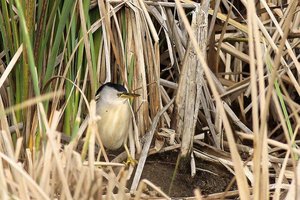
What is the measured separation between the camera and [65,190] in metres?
2.27

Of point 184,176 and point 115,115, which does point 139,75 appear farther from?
point 184,176

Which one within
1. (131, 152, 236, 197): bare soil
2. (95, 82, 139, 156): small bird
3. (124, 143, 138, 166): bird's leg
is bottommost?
(131, 152, 236, 197): bare soil

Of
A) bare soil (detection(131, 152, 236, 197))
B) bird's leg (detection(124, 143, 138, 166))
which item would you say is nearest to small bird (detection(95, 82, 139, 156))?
bird's leg (detection(124, 143, 138, 166))

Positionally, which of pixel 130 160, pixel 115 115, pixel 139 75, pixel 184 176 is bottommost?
pixel 184 176

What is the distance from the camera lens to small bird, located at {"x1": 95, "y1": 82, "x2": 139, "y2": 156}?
3623mm

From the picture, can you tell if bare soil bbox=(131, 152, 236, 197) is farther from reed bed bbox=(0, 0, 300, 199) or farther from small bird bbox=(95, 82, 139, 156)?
small bird bbox=(95, 82, 139, 156)

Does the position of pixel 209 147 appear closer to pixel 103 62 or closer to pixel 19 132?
pixel 103 62

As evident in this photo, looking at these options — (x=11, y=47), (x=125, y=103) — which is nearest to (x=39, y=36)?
(x=11, y=47)

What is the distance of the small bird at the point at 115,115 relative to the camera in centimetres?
362

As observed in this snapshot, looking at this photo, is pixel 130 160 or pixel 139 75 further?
pixel 139 75

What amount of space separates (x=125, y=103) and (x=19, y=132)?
0.64 metres

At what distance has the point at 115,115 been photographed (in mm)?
3816

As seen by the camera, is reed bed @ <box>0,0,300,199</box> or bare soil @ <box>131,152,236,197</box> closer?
reed bed @ <box>0,0,300,199</box>

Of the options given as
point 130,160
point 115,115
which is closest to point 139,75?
point 115,115
